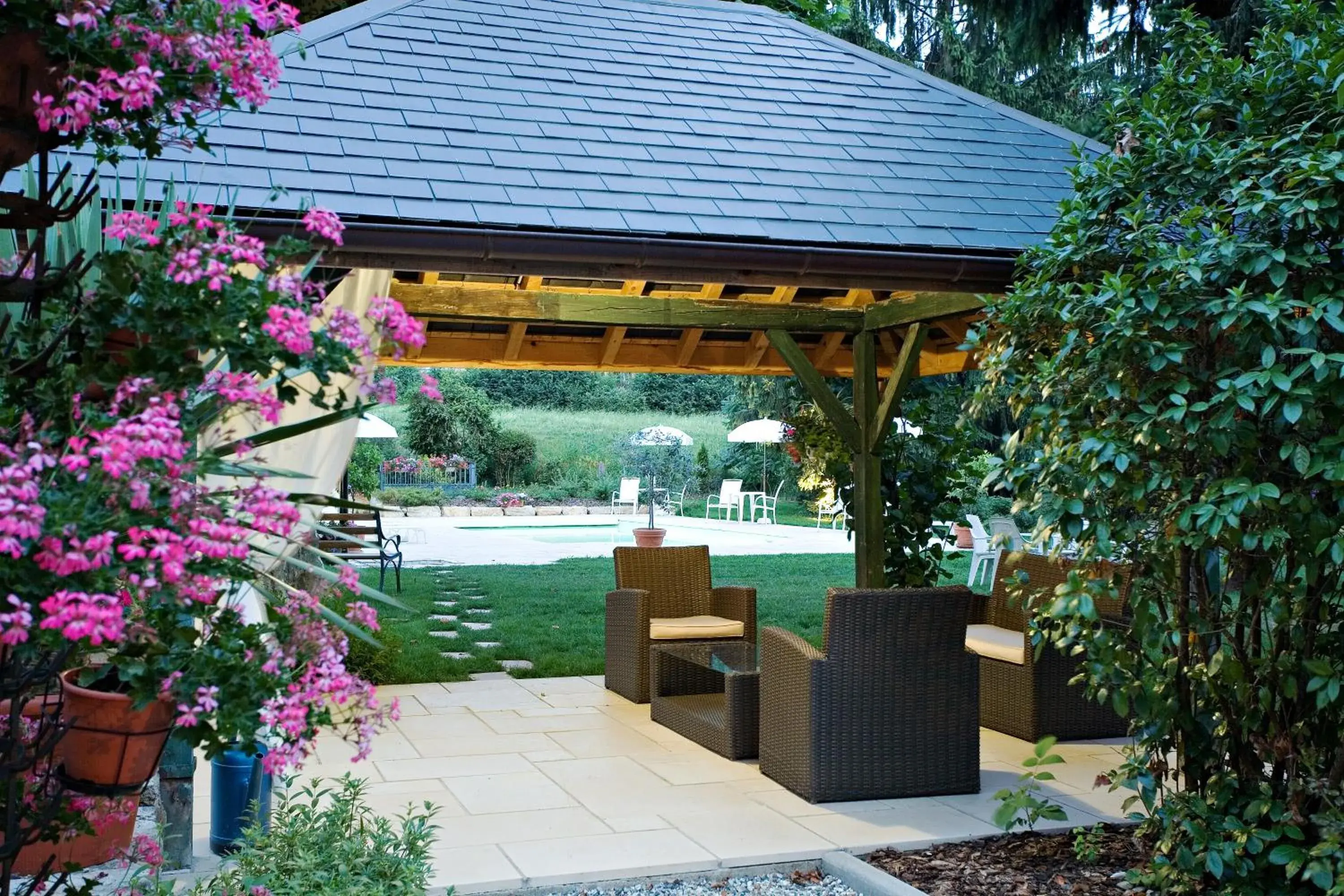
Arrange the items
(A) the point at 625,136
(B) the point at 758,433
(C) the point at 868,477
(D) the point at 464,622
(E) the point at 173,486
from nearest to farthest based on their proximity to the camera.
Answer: (E) the point at 173,486
(A) the point at 625,136
(C) the point at 868,477
(D) the point at 464,622
(B) the point at 758,433

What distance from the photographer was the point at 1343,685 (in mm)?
3105

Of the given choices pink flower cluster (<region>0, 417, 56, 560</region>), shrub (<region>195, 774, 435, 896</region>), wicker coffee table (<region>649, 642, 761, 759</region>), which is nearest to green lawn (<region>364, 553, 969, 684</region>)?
wicker coffee table (<region>649, 642, 761, 759</region>)

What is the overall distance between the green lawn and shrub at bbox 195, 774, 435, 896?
4151 millimetres

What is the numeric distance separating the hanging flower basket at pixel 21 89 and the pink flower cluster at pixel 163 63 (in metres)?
0.03

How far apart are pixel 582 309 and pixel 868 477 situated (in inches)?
66.0

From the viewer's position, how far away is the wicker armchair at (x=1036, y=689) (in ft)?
18.8

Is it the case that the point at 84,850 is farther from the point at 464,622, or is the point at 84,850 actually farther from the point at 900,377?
the point at 464,622

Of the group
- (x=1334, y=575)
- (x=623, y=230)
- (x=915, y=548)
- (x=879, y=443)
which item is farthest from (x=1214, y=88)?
(x=915, y=548)

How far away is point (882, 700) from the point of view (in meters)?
4.69

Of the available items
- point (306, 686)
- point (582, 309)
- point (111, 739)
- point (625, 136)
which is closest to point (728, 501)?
point (582, 309)

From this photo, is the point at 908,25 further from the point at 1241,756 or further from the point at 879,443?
the point at 1241,756

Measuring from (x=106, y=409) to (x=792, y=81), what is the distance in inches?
234

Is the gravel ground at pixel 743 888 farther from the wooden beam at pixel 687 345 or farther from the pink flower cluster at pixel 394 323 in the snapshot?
the wooden beam at pixel 687 345

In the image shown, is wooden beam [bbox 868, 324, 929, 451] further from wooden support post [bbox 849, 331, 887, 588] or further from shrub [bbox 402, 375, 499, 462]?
shrub [bbox 402, 375, 499, 462]
